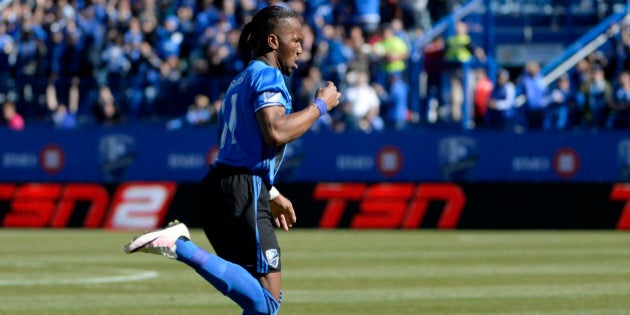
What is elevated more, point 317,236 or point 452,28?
point 452,28

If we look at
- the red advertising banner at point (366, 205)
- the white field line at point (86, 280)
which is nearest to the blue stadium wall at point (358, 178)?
the red advertising banner at point (366, 205)

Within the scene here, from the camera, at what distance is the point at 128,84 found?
2642 cm

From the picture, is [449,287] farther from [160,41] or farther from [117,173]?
[160,41]

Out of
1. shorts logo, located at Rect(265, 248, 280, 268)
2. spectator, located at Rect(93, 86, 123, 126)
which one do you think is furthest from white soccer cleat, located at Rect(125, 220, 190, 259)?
spectator, located at Rect(93, 86, 123, 126)

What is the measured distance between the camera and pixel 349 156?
25.0 metres

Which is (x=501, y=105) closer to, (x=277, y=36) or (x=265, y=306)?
(x=277, y=36)

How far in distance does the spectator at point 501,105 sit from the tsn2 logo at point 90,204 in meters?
5.93

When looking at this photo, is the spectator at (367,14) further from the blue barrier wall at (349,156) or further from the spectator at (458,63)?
the blue barrier wall at (349,156)

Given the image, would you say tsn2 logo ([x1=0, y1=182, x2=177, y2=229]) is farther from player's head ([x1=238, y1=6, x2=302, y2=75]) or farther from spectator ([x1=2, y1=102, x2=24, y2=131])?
player's head ([x1=238, y1=6, x2=302, y2=75])

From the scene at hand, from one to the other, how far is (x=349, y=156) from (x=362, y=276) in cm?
1005

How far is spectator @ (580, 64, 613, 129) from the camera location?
81.0ft

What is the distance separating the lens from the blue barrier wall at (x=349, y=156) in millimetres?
24531

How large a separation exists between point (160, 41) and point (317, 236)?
26.7ft

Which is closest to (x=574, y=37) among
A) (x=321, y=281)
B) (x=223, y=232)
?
(x=321, y=281)
